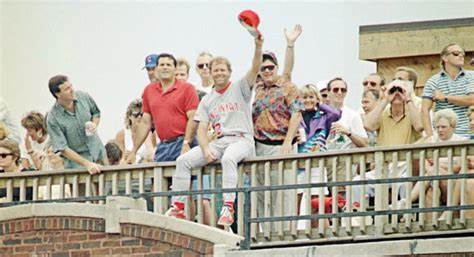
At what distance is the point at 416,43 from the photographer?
3064 centimetres

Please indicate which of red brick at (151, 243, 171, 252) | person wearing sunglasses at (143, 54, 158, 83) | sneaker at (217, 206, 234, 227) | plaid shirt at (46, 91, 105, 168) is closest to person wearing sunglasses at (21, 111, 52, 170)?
plaid shirt at (46, 91, 105, 168)

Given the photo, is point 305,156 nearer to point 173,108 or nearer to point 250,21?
point 250,21

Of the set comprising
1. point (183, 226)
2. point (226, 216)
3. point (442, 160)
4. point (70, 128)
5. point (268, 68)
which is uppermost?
point (268, 68)

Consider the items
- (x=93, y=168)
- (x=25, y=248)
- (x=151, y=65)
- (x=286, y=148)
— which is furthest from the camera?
(x=151, y=65)

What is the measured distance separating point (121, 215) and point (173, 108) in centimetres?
150

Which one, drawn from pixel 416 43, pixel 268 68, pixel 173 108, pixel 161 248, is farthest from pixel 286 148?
pixel 416 43

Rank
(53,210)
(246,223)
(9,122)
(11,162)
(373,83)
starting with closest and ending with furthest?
(246,223), (53,210), (373,83), (11,162), (9,122)

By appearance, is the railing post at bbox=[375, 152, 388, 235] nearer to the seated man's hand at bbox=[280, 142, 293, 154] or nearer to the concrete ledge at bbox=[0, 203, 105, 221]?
the seated man's hand at bbox=[280, 142, 293, 154]

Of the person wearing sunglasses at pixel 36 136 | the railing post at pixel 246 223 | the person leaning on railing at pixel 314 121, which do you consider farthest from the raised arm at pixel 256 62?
the person wearing sunglasses at pixel 36 136

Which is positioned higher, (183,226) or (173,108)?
(173,108)

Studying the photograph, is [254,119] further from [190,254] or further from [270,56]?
[190,254]

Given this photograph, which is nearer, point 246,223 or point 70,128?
point 246,223

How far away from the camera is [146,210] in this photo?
25203mm

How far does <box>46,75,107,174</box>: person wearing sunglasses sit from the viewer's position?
26.3 m
